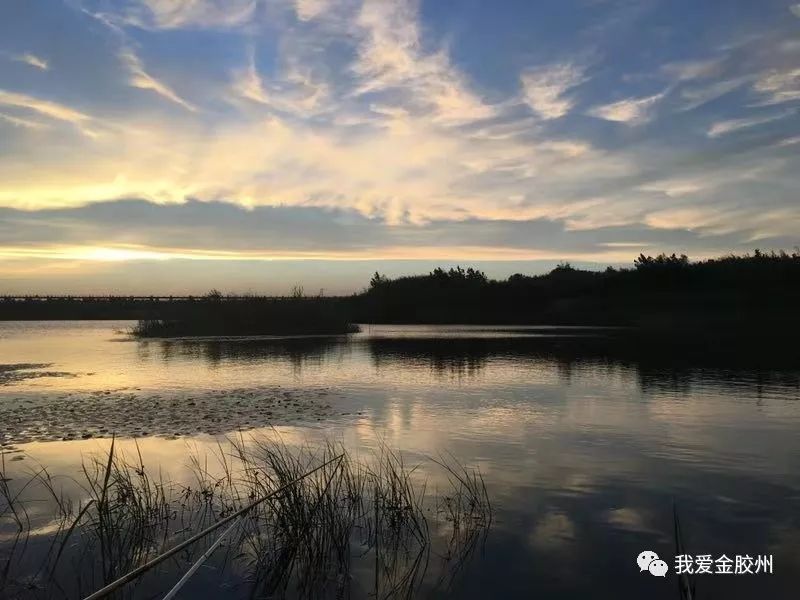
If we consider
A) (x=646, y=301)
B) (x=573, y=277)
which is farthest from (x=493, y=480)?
(x=573, y=277)

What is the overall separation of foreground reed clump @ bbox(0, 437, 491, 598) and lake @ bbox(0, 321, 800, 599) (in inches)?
13.1

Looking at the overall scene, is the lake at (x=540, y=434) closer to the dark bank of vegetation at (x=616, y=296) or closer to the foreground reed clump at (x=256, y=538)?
the foreground reed clump at (x=256, y=538)

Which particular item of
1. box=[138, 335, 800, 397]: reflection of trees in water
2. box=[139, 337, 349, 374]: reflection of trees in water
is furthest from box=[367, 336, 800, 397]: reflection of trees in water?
box=[139, 337, 349, 374]: reflection of trees in water

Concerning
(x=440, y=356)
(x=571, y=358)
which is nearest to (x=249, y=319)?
(x=440, y=356)

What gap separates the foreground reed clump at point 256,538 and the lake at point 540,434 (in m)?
0.33

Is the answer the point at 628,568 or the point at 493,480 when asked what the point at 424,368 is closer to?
the point at 493,480

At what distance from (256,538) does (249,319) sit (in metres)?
54.2

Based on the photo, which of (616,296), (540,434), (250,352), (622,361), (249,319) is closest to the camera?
(540,434)

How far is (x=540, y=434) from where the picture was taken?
47.0 feet

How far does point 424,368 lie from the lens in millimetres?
29812

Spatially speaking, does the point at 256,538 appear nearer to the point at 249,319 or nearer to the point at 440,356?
the point at 440,356

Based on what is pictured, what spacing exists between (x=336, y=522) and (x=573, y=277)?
98.5 meters

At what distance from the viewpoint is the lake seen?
23.9 ft

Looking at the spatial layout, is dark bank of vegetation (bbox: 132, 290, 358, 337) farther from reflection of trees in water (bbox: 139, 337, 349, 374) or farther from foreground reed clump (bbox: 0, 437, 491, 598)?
foreground reed clump (bbox: 0, 437, 491, 598)
